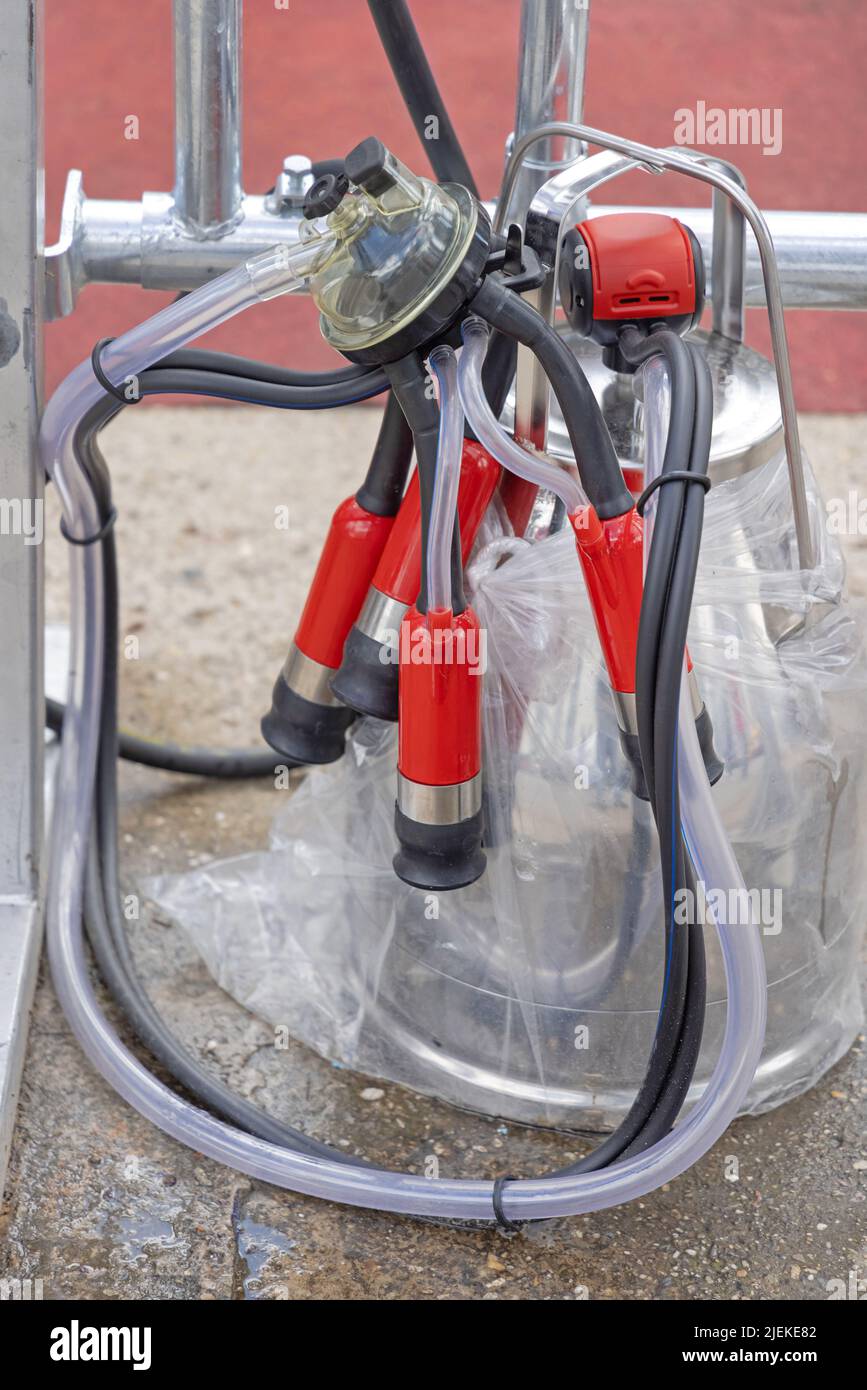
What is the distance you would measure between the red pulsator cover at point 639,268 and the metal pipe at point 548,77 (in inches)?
4.9

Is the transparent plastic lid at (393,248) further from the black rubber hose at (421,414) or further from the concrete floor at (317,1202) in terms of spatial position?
the concrete floor at (317,1202)

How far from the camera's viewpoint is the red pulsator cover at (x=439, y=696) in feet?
2.88

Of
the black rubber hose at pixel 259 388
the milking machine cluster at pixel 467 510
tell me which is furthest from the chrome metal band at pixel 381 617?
the black rubber hose at pixel 259 388

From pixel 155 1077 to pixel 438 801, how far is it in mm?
362

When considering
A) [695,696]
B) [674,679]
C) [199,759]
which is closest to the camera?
[674,679]

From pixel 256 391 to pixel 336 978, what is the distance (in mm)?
508

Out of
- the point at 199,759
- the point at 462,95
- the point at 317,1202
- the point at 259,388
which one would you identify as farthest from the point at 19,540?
the point at 462,95

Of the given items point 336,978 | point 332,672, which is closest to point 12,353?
point 332,672

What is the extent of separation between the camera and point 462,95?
3.24 meters

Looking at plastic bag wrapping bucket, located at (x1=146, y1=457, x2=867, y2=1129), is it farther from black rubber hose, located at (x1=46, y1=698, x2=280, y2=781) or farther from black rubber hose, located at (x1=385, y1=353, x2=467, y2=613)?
black rubber hose, located at (x1=46, y1=698, x2=280, y2=781)

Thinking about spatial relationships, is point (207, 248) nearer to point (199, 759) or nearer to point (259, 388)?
point (259, 388)

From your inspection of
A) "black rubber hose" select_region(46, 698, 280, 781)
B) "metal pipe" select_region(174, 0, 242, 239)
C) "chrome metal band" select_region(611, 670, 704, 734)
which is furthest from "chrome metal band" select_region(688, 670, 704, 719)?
"black rubber hose" select_region(46, 698, 280, 781)

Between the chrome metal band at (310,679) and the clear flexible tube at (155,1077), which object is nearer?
the clear flexible tube at (155,1077)
